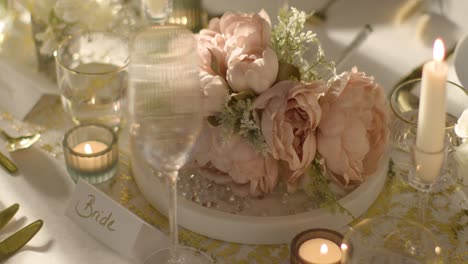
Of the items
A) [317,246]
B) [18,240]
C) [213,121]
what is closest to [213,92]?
[213,121]

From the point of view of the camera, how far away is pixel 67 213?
1290mm

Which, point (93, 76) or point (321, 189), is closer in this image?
point (321, 189)

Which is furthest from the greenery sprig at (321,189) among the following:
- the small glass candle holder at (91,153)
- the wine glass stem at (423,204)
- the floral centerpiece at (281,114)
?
the small glass candle holder at (91,153)

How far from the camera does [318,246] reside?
1152mm

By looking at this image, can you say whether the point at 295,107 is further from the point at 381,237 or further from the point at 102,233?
the point at 102,233

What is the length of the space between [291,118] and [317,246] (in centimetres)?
19

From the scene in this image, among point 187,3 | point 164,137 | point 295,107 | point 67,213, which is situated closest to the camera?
point 164,137

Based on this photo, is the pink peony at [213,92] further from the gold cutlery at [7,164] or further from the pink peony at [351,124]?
the gold cutlery at [7,164]

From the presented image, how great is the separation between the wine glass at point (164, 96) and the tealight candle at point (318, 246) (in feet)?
0.72

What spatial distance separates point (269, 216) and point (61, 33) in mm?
592

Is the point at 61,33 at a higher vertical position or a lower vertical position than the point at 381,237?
higher

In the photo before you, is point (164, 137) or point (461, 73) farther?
point (461, 73)

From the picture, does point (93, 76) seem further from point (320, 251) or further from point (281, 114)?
point (320, 251)

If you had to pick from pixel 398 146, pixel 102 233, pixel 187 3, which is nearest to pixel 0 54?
pixel 187 3
